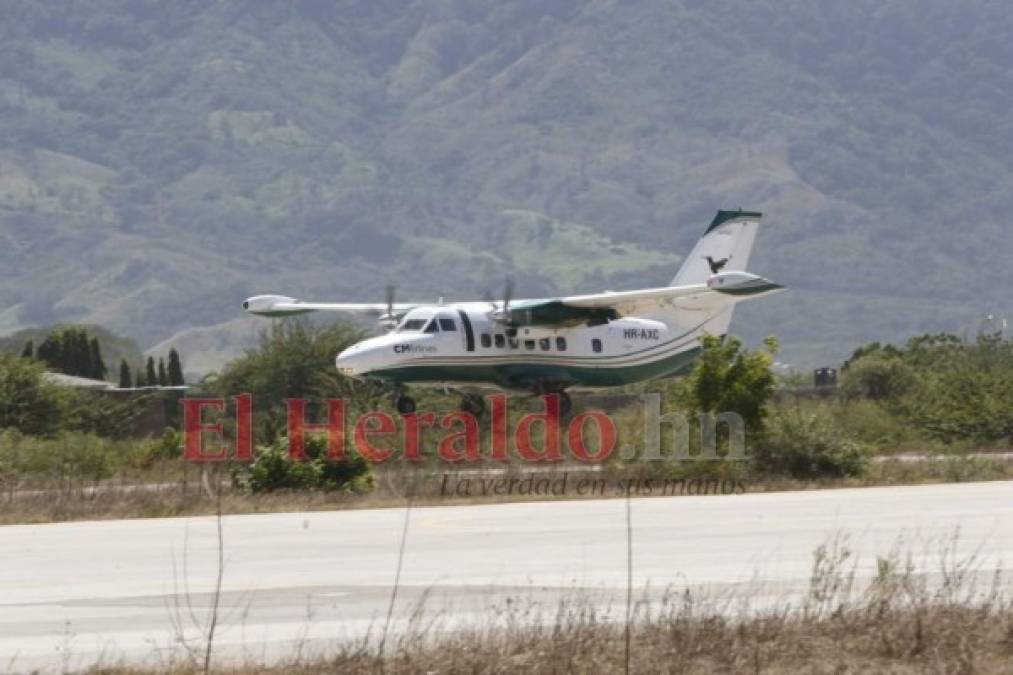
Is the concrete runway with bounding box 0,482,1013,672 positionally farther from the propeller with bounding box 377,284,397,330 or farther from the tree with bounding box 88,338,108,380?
the tree with bounding box 88,338,108,380

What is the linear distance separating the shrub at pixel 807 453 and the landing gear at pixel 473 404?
45.6 feet

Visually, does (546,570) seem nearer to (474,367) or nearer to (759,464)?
(759,464)

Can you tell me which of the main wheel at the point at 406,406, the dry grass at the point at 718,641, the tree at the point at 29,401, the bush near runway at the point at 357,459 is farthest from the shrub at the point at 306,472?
the dry grass at the point at 718,641

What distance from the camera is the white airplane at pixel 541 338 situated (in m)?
44.9

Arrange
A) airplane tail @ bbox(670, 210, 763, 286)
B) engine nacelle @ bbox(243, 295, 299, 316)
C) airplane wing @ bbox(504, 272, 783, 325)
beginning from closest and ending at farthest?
airplane wing @ bbox(504, 272, 783, 325) < engine nacelle @ bbox(243, 295, 299, 316) < airplane tail @ bbox(670, 210, 763, 286)

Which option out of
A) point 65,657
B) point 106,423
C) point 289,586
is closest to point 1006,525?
point 289,586

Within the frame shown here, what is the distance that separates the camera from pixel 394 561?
2081cm

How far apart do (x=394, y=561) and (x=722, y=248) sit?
3426cm

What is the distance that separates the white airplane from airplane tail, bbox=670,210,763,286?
4.10 feet

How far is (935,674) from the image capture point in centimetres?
1460

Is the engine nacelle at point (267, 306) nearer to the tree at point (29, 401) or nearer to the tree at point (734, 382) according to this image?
the tree at point (29, 401)

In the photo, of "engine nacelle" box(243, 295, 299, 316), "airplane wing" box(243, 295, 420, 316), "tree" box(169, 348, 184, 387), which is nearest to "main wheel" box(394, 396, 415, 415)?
"airplane wing" box(243, 295, 420, 316)

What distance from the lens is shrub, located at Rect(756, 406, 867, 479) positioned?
114 ft

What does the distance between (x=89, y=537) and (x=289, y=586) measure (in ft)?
19.6
